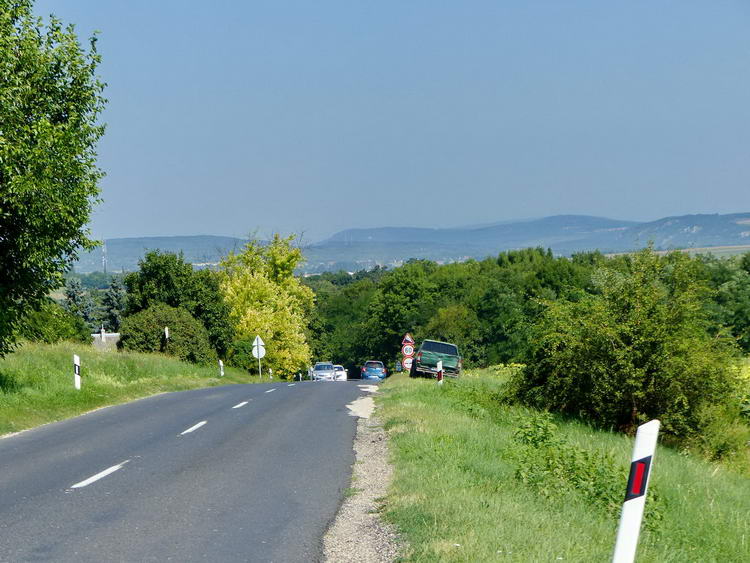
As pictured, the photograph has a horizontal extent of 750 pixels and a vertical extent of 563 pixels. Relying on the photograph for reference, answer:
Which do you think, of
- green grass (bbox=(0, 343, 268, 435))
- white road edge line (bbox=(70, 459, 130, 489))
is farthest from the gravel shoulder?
green grass (bbox=(0, 343, 268, 435))

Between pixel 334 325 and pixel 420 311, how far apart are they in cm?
3727

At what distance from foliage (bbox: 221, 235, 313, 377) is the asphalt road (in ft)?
150

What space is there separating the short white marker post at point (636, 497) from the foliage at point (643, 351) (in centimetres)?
1170

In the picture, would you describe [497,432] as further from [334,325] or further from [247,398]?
[334,325]

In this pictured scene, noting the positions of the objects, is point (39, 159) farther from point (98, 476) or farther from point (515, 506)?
point (515, 506)

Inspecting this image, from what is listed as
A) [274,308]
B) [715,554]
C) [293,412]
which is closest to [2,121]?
[293,412]

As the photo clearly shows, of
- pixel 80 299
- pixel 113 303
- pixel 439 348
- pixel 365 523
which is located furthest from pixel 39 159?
pixel 113 303

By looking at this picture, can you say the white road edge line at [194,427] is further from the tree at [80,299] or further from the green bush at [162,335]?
the tree at [80,299]

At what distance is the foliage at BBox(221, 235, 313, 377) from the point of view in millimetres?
66312

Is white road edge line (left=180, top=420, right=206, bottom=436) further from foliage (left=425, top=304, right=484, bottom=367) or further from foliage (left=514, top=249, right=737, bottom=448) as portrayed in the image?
foliage (left=425, top=304, right=484, bottom=367)

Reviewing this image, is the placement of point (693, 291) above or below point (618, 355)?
above

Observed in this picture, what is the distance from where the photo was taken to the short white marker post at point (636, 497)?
16.8 ft

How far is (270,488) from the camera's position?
948 centimetres

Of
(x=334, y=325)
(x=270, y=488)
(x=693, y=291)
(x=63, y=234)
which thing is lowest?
(x=334, y=325)
